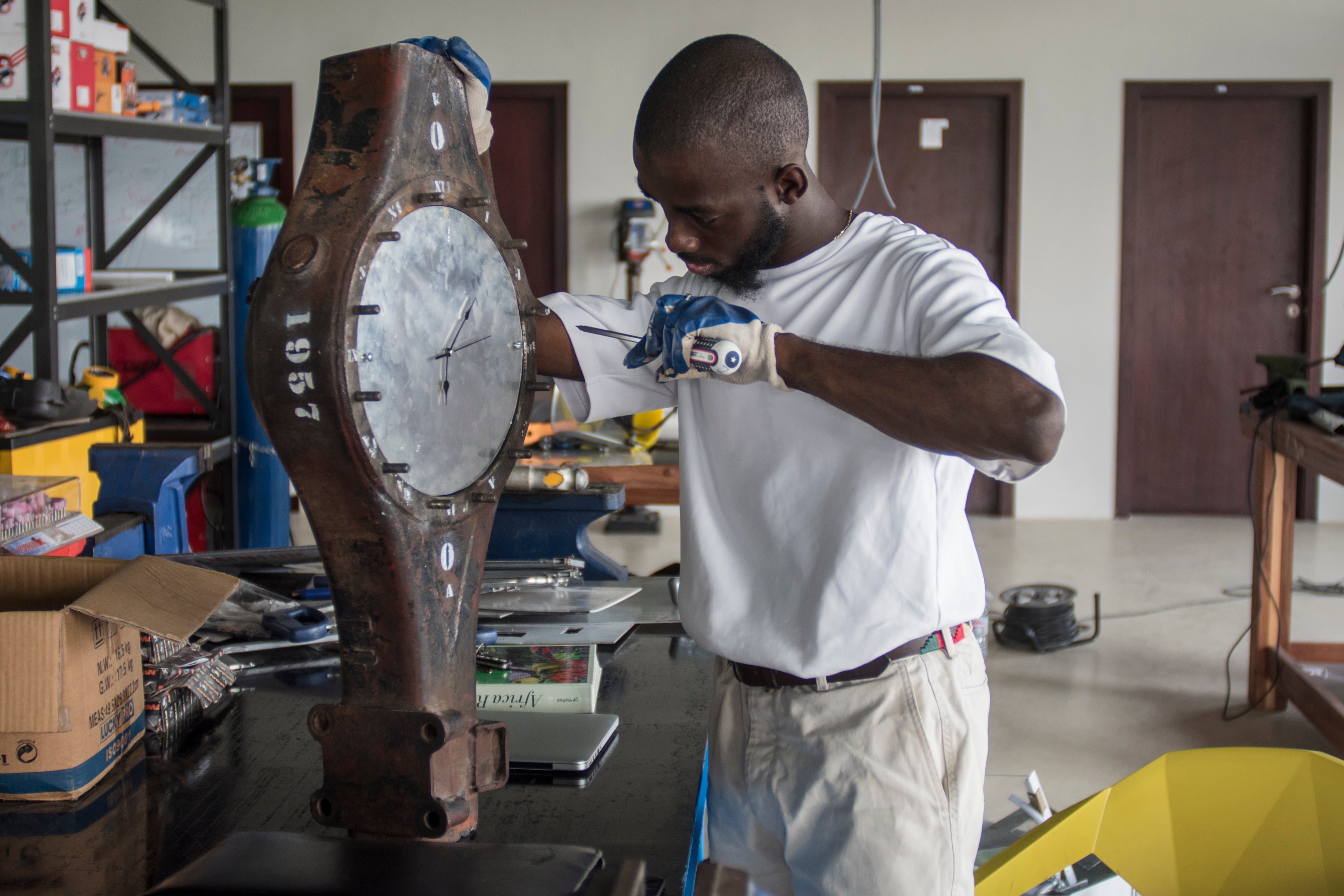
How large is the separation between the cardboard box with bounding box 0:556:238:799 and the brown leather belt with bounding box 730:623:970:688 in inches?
20.7

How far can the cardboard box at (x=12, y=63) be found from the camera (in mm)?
2863

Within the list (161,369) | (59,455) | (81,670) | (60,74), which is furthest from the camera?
(161,369)

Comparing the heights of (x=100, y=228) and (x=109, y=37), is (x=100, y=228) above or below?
below

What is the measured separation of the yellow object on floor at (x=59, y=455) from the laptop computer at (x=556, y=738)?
1435 millimetres

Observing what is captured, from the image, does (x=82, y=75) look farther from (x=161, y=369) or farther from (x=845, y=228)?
(x=845, y=228)

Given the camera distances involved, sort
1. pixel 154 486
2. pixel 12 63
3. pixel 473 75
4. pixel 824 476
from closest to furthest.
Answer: pixel 473 75
pixel 824 476
pixel 154 486
pixel 12 63

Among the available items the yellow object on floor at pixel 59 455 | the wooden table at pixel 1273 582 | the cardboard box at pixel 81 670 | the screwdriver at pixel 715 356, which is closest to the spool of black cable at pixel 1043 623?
the wooden table at pixel 1273 582

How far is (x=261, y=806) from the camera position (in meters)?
0.95

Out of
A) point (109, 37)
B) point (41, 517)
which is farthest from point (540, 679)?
point (109, 37)

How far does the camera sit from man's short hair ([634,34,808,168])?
3.38ft

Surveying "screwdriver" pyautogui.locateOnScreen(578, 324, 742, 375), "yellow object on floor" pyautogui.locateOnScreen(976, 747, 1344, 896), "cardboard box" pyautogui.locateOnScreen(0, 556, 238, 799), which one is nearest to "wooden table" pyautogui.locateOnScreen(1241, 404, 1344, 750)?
"yellow object on floor" pyautogui.locateOnScreen(976, 747, 1344, 896)

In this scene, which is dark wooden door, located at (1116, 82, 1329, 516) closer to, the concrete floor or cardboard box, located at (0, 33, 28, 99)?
the concrete floor

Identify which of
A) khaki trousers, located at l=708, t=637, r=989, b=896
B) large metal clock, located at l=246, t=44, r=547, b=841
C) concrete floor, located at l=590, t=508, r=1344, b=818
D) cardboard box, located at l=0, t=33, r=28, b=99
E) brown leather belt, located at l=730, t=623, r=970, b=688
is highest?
cardboard box, located at l=0, t=33, r=28, b=99

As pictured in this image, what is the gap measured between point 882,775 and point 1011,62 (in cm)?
493
